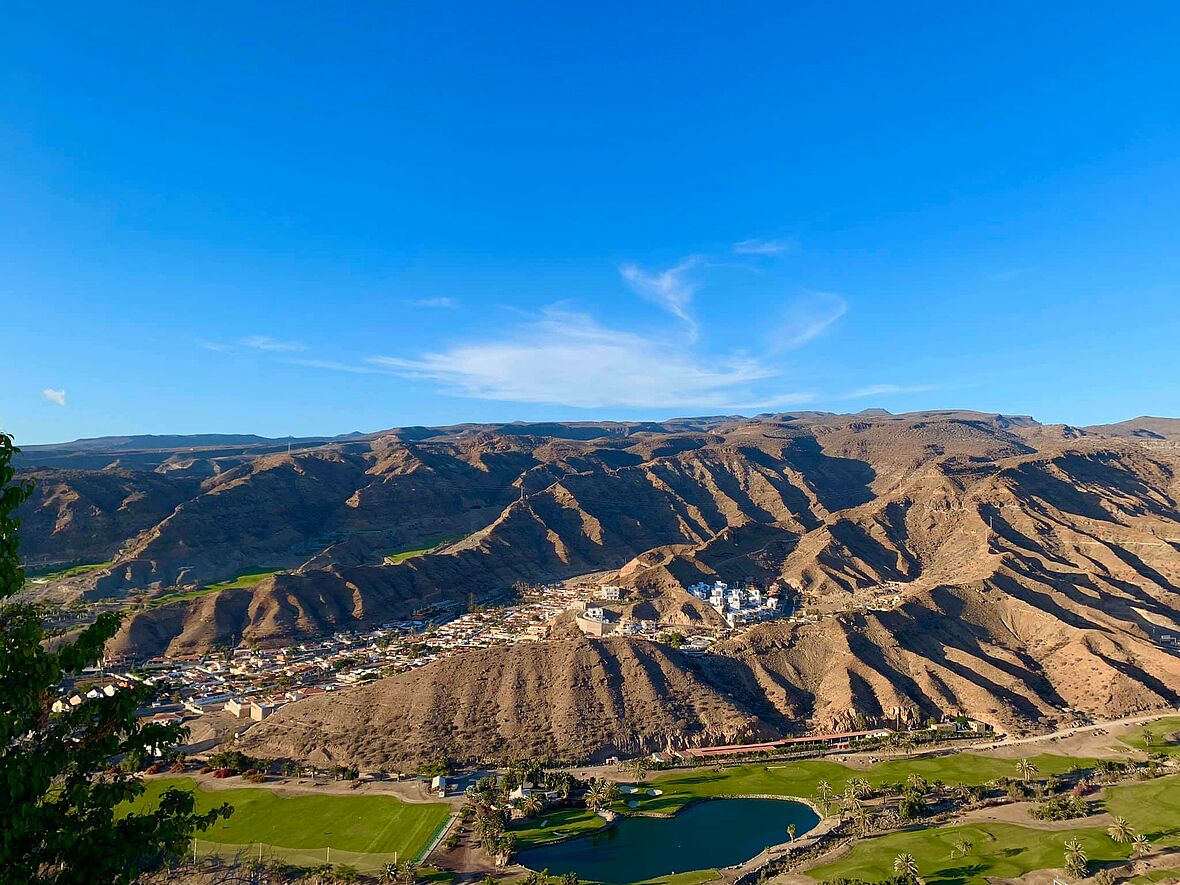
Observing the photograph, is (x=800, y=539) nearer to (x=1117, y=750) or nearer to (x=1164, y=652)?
(x=1164, y=652)

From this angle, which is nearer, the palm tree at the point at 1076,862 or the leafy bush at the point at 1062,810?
the palm tree at the point at 1076,862

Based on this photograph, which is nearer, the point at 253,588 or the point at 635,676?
the point at 635,676

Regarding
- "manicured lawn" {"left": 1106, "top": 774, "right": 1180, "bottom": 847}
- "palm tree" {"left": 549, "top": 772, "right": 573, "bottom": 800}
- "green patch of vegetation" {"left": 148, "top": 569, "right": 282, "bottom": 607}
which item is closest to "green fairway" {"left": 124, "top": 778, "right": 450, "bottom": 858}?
"palm tree" {"left": 549, "top": 772, "right": 573, "bottom": 800}

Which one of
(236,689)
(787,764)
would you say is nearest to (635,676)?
(787,764)

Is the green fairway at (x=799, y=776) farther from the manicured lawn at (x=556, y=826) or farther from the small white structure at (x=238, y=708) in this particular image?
the small white structure at (x=238, y=708)

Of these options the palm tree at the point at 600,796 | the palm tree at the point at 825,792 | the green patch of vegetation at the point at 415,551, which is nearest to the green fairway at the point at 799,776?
the palm tree at the point at 600,796

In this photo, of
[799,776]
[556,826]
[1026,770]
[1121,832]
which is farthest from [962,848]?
[556,826]
